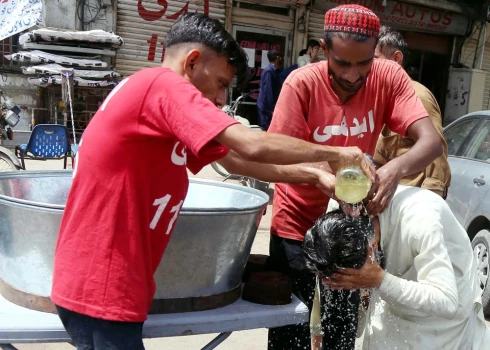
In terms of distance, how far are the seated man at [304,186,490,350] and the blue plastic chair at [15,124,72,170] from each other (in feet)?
17.4

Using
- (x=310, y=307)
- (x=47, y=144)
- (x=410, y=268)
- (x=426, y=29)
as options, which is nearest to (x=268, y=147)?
(x=410, y=268)

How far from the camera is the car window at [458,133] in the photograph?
180 inches

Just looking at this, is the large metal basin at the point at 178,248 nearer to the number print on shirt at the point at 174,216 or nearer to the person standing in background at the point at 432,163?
the number print on shirt at the point at 174,216

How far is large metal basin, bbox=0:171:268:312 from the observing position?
1.62m

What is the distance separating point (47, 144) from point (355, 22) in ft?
17.3

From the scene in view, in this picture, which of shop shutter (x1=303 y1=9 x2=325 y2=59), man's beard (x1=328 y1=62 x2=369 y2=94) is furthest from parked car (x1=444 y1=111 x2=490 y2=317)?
shop shutter (x1=303 y1=9 x2=325 y2=59)

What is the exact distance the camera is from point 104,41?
8703mm

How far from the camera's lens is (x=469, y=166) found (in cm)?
436

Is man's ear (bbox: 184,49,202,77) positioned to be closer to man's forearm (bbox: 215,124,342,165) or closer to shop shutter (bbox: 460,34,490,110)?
man's forearm (bbox: 215,124,342,165)

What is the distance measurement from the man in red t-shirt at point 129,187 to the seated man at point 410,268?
1.08 feet

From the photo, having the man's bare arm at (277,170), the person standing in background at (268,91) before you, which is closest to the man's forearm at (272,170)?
the man's bare arm at (277,170)

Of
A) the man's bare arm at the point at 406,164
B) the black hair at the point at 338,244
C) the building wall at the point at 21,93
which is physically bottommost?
the building wall at the point at 21,93

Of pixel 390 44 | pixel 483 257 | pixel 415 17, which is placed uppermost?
pixel 415 17

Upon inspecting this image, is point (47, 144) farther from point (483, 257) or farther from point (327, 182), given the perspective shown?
point (327, 182)
